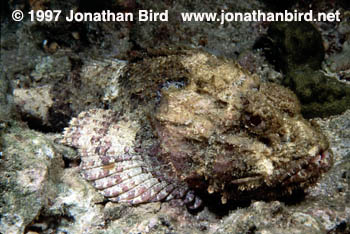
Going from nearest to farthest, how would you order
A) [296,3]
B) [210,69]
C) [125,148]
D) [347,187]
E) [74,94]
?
[347,187], [210,69], [125,148], [74,94], [296,3]

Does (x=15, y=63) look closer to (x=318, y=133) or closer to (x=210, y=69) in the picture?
(x=210, y=69)

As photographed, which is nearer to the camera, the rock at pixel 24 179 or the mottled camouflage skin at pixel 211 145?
the mottled camouflage skin at pixel 211 145

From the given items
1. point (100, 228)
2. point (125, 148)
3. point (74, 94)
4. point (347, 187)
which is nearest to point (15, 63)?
point (74, 94)

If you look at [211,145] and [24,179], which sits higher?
[211,145]

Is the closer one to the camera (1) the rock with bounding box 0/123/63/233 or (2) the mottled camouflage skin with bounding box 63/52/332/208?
(2) the mottled camouflage skin with bounding box 63/52/332/208

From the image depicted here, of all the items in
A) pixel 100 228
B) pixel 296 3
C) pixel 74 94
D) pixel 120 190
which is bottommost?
pixel 100 228

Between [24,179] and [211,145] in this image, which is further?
[24,179]

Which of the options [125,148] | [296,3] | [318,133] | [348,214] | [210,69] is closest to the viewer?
[348,214]

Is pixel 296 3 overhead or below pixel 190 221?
overhead

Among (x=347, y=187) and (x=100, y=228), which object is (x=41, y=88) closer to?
(x=100, y=228)

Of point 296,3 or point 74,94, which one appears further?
point 296,3
